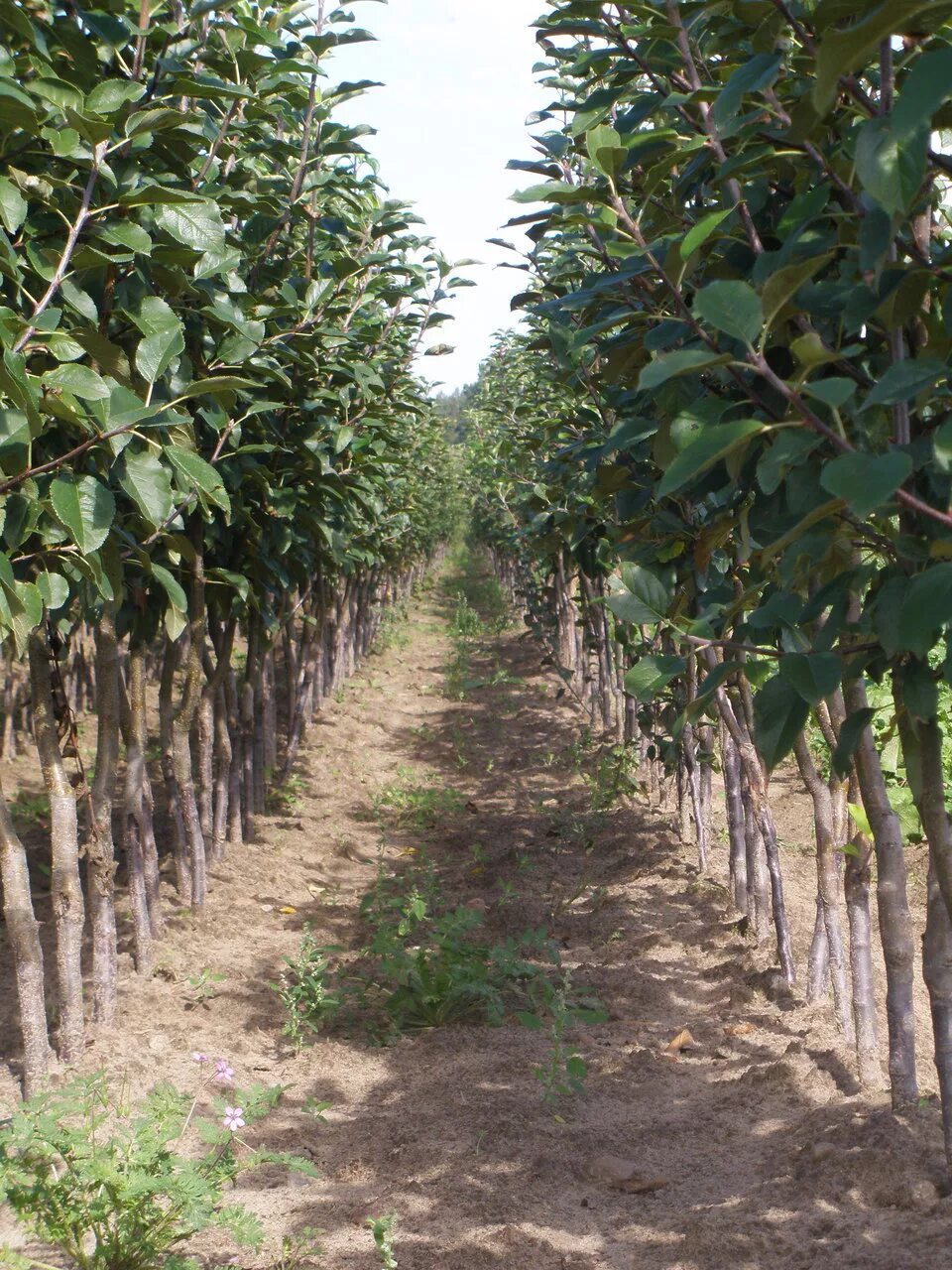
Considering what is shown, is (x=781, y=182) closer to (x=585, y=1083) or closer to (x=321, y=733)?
(x=585, y=1083)

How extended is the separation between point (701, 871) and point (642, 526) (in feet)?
11.8

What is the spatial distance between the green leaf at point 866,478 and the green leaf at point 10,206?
5.69 feet

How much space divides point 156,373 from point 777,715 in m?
1.42

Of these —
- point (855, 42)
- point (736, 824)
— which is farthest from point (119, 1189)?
point (736, 824)

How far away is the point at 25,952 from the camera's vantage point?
10.6ft

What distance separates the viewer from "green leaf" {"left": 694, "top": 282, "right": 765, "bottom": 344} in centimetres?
127

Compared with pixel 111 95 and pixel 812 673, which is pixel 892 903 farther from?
pixel 111 95

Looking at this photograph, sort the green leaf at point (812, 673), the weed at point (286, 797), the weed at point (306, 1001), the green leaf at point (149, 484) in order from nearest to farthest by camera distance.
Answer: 1. the green leaf at point (812, 673)
2. the green leaf at point (149, 484)
3. the weed at point (306, 1001)
4. the weed at point (286, 797)

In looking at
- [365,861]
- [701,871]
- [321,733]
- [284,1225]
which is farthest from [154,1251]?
[321,733]

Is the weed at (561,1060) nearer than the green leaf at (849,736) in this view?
Result: No

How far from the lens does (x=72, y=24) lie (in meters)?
2.59

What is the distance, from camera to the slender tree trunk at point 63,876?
3.45 meters

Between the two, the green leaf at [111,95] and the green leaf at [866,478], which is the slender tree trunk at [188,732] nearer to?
the green leaf at [111,95]

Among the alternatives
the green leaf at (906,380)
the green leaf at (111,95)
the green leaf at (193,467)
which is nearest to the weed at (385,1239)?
the green leaf at (193,467)
